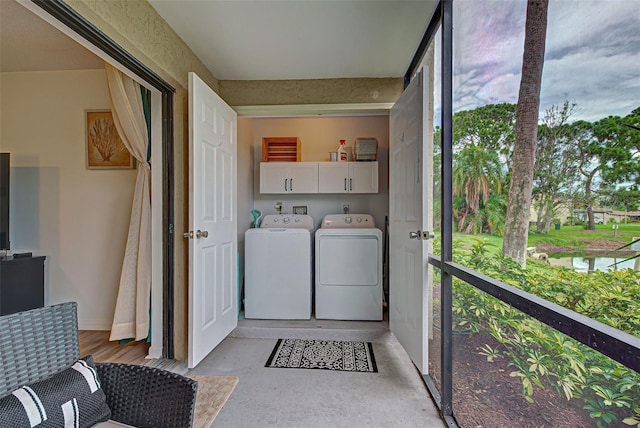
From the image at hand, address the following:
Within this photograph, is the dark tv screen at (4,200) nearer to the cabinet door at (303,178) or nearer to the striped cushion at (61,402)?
the striped cushion at (61,402)

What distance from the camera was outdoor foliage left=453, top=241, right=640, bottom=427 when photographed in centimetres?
81

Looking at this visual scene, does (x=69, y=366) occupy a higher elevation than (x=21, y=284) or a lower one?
higher

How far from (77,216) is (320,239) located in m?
2.35

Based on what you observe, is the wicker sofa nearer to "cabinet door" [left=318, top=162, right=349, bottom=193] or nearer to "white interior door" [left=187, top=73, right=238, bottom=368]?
"white interior door" [left=187, top=73, right=238, bottom=368]

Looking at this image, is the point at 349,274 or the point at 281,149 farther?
the point at 281,149

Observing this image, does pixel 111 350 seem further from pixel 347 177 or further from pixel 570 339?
pixel 570 339

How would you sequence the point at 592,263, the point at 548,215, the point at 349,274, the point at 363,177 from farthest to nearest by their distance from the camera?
the point at 363,177, the point at 349,274, the point at 548,215, the point at 592,263

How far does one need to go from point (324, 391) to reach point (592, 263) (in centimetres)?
168

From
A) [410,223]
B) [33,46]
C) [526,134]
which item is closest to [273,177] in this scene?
[410,223]

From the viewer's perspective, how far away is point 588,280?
94cm

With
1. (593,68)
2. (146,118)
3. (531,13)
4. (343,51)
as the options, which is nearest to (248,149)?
(146,118)

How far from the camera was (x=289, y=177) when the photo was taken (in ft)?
11.7

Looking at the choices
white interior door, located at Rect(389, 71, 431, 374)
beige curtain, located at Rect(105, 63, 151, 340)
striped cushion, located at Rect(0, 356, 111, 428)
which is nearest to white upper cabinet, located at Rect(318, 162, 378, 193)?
white interior door, located at Rect(389, 71, 431, 374)

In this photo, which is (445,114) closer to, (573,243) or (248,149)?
(573,243)
